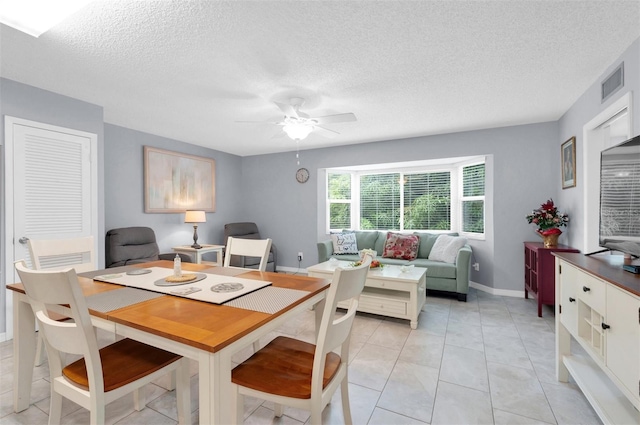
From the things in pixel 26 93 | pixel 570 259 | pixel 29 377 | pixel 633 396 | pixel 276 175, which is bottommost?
pixel 29 377

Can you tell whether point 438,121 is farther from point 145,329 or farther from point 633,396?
point 145,329

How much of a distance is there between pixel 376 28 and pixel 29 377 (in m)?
2.96

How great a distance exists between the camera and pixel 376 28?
1.84 metres

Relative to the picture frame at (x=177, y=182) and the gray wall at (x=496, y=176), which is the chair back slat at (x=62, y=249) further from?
the gray wall at (x=496, y=176)

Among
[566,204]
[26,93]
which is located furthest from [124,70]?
[566,204]

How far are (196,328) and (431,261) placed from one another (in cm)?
373

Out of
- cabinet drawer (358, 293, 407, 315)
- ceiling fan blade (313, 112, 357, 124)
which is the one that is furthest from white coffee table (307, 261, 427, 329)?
ceiling fan blade (313, 112, 357, 124)

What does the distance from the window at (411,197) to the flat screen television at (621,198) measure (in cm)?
269

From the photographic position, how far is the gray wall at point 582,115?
6.46 feet

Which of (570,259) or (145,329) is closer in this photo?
(145,329)

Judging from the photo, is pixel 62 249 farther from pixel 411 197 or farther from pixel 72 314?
pixel 411 197

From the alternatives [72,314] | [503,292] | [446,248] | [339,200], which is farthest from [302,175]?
[72,314]

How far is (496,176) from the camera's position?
13.1 feet

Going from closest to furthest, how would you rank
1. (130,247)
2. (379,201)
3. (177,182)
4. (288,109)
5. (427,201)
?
(288,109)
(130,247)
(177,182)
(427,201)
(379,201)
